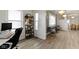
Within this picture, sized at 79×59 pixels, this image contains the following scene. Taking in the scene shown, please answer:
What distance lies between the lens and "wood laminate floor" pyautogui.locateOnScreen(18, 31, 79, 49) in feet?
7.11

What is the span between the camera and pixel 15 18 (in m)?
2.09

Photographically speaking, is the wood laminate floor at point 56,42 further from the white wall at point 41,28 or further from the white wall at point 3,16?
the white wall at point 3,16

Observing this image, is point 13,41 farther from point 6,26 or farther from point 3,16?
point 3,16

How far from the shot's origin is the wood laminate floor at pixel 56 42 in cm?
217

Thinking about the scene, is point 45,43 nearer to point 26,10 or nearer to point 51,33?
point 51,33

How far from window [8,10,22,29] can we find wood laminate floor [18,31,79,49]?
297 mm

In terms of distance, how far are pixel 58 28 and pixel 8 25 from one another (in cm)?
87

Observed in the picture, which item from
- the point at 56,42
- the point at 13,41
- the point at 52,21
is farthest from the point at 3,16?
the point at 56,42

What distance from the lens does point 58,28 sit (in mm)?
2311

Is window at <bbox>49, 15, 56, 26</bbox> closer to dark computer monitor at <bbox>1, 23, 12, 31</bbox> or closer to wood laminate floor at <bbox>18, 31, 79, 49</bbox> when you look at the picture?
wood laminate floor at <bbox>18, 31, 79, 49</bbox>

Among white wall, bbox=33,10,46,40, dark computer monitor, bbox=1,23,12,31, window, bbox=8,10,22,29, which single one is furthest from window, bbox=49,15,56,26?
dark computer monitor, bbox=1,23,12,31

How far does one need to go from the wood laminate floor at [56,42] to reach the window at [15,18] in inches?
11.7

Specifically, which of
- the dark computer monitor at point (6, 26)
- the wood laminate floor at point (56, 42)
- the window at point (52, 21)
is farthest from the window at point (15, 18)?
the window at point (52, 21)
